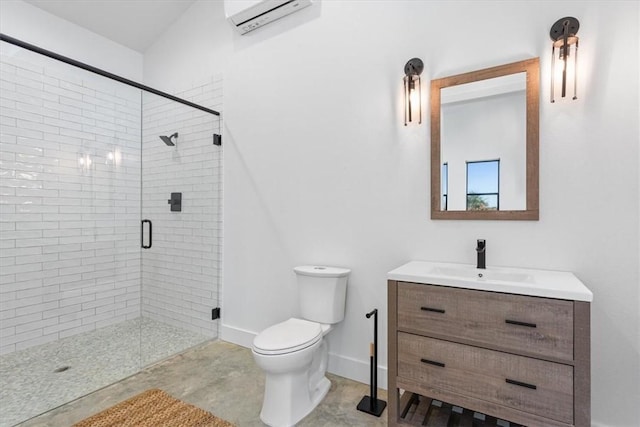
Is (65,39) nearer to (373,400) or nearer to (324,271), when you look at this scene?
(324,271)

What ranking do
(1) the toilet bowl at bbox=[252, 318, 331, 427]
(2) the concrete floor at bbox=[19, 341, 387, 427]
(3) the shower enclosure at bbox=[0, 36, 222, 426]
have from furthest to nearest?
1. (3) the shower enclosure at bbox=[0, 36, 222, 426]
2. (2) the concrete floor at bbox=[19, 341, 387, 427]
3. (1) the toilet bowl at bbox=[252, 318, 331, 427]

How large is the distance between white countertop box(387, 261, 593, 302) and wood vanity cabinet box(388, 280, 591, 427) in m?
0.03

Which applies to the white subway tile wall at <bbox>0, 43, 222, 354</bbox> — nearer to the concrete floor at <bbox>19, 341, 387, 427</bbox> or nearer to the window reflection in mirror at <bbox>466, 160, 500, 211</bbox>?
the concrete floor at <bbox>19, 341, 387, 427</bbox>

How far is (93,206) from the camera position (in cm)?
278

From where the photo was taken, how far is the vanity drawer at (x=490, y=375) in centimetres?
135

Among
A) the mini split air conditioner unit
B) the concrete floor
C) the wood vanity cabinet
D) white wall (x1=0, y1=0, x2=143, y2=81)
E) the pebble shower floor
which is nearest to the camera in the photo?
the wood vanity cabinet

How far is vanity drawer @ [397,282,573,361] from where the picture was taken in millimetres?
1350

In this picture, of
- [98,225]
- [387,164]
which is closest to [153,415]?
[98,225]

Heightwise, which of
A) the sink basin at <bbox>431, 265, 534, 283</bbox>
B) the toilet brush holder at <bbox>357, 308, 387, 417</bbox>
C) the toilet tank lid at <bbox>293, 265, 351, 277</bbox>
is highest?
the sink basin at <bbox>431, 265, 534, 283</bbox>

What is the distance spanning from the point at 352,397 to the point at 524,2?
2.46 metres

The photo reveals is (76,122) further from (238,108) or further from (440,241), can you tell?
(440,241)

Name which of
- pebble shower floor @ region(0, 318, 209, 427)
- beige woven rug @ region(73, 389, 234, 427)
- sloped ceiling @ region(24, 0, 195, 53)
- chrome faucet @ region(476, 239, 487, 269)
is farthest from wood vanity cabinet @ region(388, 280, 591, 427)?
sloped ceiling @ region(24, 0, 195, 53)

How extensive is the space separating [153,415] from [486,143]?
8.00ft

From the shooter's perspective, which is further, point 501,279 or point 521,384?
point 501,279
